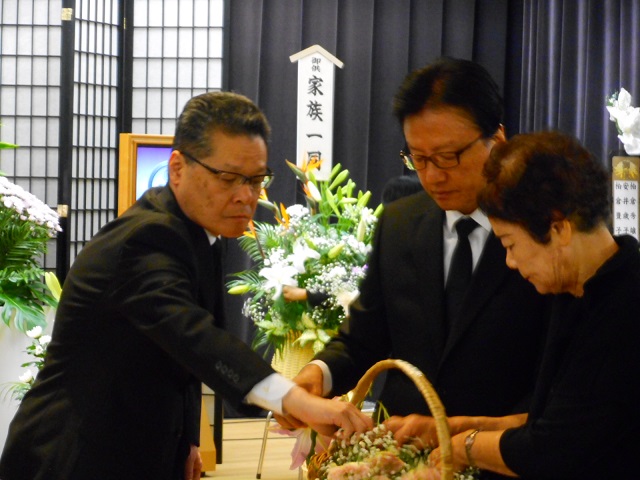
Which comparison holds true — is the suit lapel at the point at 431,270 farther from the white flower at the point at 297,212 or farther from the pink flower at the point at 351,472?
the white flower at the point at 297,212

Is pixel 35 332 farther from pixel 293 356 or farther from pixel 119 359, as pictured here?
pixel 119 359

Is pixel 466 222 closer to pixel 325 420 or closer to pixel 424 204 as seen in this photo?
pixel 424 204

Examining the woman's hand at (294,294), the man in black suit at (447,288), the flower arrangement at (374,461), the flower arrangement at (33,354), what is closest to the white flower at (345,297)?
the woman's hand at (294,294)

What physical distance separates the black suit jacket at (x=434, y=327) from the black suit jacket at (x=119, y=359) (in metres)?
0.34

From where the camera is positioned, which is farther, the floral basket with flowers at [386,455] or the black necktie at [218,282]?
the black necktie at [218,282]

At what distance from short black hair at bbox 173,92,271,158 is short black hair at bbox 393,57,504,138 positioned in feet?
0.99

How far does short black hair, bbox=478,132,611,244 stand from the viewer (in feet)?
4.74

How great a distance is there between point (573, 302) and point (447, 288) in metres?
0.39

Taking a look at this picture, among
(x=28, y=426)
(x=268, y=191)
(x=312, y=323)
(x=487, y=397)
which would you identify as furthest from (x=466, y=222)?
(x=268, y=191)

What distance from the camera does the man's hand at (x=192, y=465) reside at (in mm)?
1983

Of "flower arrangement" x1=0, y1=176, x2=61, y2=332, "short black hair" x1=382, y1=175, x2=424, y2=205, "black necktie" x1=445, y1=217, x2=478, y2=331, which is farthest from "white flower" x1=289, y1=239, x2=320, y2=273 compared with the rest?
"black necktie" x1=445, y1=217, x2=478, y2=331

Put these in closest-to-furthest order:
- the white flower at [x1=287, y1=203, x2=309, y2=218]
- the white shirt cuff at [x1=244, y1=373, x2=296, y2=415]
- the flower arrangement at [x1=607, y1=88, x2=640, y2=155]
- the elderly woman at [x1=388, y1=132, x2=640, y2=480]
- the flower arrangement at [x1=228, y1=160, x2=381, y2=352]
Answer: the elderly woman at [x1=388, y1=132, x2=640, y2=480]
the white shirt cuff at [x1=244, y1=373, x2=296, y2=415]
the flower arrangement at [x1=228, y1=160, x2=381, y2=352]
the white flower at [x1=287, y1=203, x2=309, y2=218]
the flower arrangement at [x1=607, y1=88, x2=640, y2=155]

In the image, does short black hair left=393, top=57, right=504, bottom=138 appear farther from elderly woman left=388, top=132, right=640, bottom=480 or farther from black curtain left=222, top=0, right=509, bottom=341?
black curtain left=222, top=0, right=509, bottom=341

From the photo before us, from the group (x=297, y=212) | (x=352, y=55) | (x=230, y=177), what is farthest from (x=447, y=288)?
(x=352, y=55)
